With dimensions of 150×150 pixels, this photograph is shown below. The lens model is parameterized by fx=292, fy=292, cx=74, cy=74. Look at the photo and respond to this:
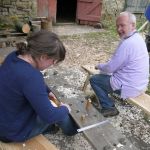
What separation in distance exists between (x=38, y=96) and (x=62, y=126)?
4.20 ft

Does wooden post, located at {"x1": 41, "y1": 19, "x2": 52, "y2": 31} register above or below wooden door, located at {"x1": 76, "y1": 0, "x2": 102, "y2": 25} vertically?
below

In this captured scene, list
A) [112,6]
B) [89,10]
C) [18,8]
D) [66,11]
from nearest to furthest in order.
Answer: [18,8] < [89,10] < [112,6] < [66,11]

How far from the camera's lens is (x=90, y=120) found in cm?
359

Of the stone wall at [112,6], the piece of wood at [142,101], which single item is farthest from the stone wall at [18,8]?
the piece of wood at [142,101]

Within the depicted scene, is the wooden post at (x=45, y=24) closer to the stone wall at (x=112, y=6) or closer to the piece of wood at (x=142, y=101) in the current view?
the stone wall at (x=112, y=6)

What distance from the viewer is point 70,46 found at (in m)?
7.72

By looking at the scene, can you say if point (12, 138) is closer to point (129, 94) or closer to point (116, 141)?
point (116, 141)

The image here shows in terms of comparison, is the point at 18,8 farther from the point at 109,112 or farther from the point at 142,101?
the point at 142,101

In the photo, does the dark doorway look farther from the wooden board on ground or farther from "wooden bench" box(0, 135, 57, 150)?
"wooden bench" box(0, 135, 57, 150)

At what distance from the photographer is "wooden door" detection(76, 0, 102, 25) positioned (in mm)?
9477

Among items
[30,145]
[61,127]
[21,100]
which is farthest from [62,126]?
[21,100]

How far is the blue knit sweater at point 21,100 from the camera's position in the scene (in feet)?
8.58

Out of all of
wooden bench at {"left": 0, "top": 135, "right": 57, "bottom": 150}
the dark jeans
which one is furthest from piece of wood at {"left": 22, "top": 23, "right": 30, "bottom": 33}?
wooden bench at {"left": 0, "top": 135, "right": 57, "bottom": 150}

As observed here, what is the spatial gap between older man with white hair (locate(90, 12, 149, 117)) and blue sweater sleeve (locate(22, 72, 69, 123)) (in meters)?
1.65
